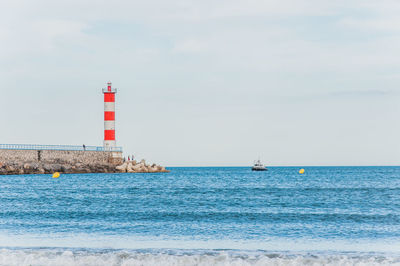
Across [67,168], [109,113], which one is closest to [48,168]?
[67,168]

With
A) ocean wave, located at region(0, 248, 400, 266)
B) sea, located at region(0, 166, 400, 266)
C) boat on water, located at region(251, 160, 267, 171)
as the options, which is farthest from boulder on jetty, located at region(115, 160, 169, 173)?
ocean wave, located at region(0, 248, 400, 266)

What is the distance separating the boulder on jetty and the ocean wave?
5815 centimetres

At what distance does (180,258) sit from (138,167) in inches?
2489

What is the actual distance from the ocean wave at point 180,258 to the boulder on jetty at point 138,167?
58.1 m

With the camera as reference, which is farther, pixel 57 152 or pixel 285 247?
pixel 57 152

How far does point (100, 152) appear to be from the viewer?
7144cm

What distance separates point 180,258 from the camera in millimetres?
13391

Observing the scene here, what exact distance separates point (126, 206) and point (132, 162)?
48.2m

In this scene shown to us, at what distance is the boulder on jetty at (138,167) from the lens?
7244cm

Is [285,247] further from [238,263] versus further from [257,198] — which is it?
[257,198]

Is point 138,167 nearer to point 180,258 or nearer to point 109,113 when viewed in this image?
point 109,113

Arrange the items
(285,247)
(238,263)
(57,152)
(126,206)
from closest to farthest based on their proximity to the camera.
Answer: (238,263) < (285,247) < (126,206) < (57,152)

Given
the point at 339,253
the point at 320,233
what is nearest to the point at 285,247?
the point at 339,253

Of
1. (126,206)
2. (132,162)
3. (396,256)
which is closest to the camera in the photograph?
(396,256)
